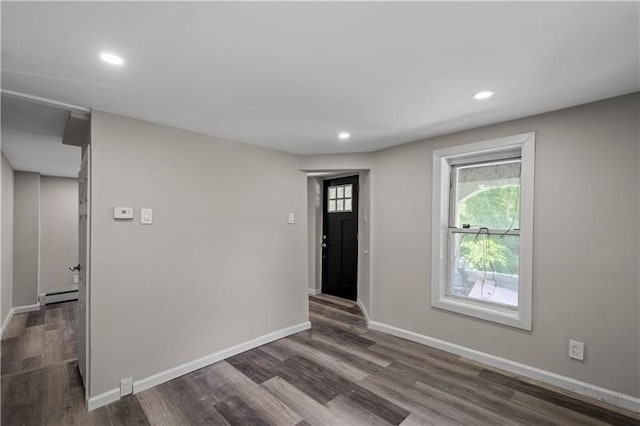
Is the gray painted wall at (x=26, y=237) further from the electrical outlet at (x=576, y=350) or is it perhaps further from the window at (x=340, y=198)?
the electrical outlet at (x=576, y=350)

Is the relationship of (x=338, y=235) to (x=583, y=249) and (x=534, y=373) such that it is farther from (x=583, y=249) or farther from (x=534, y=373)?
(x=583, y=249)

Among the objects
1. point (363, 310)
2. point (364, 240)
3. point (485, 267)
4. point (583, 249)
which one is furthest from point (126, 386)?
point (583, 249)

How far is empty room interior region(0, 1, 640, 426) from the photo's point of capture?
144cm

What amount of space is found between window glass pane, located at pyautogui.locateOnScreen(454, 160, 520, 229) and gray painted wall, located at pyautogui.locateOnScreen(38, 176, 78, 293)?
6342 mm

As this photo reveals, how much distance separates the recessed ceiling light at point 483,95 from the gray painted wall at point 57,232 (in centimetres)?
644

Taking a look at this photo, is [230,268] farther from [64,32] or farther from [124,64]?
[64,32]

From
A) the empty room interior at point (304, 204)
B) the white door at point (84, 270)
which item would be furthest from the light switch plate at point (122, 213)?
the white door at point (84, 270)

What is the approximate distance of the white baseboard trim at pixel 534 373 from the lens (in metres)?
2.15

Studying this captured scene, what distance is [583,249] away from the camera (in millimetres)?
2311

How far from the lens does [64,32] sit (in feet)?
4.45

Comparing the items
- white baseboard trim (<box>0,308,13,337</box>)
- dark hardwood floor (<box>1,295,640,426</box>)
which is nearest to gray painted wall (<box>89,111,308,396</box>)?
dark hardwood floor (<box>1,295,640,426</box>)

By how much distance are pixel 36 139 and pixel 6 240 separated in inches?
74.9

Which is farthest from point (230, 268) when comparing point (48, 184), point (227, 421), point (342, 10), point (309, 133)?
point (48, 184)

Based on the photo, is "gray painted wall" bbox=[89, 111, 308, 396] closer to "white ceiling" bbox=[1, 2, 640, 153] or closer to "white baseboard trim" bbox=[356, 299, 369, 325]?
"white ceiling" bbox=[1, 2, 640, 153]
